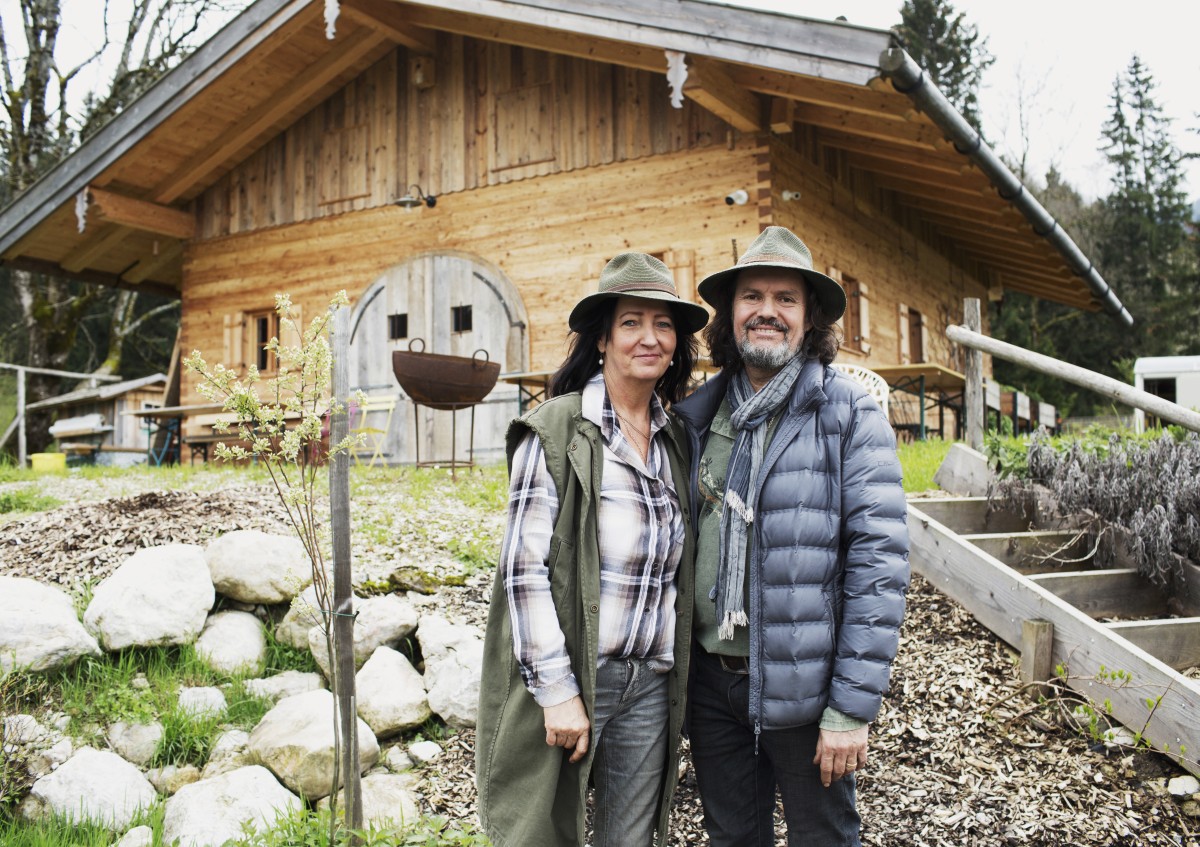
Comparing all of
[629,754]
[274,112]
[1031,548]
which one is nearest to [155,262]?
[274,112]

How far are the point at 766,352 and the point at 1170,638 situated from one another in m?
2.47

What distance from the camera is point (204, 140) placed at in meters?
12.8

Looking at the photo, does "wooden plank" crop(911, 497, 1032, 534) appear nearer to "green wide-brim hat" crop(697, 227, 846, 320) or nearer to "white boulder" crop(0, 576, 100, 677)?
"green wide-brim hat" crop(697, 227, 846, 320)

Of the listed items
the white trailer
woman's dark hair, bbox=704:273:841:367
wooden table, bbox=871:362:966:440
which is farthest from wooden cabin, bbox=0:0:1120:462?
woman's dark hair, bbox=704:273:841:367

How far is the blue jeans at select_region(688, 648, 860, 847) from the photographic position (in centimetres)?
246

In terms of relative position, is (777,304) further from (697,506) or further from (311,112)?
(311,112)

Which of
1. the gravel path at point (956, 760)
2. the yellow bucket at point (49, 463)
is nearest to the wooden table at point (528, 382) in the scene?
the gravel path at point (956, 760)

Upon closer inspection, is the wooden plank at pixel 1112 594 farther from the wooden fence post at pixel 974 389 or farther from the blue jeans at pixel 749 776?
the blue jeans at pixel 749 776

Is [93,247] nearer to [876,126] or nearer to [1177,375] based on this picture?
[876,126]

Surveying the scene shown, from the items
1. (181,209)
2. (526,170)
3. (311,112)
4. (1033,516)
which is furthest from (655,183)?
(181,209)

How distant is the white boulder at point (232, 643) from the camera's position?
4523 mm

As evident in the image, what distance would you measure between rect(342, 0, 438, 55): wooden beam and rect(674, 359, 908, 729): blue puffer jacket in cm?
1041

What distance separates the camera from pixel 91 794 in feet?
11.7

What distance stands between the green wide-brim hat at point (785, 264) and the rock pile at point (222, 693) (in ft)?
5.60
